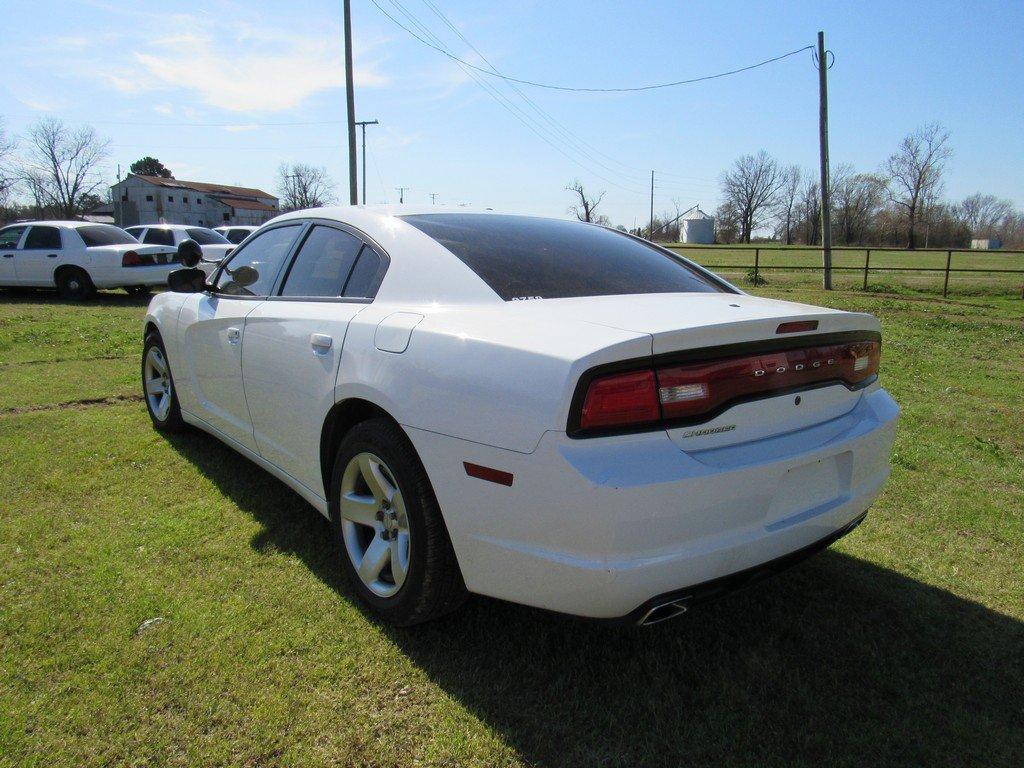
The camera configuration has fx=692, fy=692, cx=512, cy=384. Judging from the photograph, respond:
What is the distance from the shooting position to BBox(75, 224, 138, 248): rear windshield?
43.4 feet

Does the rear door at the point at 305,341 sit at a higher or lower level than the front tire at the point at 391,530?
higher

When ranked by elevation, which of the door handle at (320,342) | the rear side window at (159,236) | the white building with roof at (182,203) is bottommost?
the door handle at (320,342)

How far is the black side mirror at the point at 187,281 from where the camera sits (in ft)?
12.7

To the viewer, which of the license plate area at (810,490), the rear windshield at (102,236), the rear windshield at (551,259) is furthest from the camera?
the rear windshield at (102,236)

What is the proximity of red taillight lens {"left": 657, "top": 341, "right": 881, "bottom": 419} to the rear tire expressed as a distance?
1414 centimetres

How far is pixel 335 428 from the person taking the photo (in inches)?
105

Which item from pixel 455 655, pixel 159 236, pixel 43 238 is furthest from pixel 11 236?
pixel 455 655

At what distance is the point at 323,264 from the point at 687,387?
1.86m

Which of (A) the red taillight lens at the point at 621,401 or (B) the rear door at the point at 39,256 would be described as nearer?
(A) the red taillight lens at the point at 621,401

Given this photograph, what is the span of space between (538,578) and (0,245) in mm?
15858

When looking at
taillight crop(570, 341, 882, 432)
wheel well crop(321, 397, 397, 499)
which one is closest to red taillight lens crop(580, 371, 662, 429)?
taillight crop(570, 341, 882, 432)

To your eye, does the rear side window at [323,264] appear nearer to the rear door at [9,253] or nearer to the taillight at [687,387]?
the taillight at [687,387]

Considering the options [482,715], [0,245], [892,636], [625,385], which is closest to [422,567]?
[482,715]

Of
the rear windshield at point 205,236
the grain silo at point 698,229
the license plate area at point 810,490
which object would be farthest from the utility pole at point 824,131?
the grain silo at point 698,229
